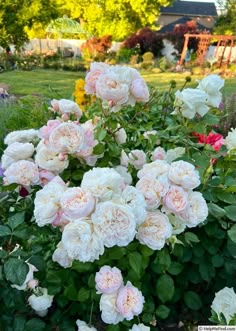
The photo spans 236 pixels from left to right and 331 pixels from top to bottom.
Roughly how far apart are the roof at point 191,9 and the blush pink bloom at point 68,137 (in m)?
46.5

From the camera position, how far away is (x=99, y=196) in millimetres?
1173

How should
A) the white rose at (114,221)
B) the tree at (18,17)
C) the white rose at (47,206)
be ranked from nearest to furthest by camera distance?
1. the white rose at (114,221)
2. the white rose at (47,206)
3. the tree at (18,17)

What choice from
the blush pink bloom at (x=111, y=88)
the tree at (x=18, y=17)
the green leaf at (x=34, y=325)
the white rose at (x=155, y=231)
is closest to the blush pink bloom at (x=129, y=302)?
the white rose at (x=155, y=231)

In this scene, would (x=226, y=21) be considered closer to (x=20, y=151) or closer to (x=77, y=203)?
(x=20, y=151)

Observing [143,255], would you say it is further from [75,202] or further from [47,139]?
[47,139]

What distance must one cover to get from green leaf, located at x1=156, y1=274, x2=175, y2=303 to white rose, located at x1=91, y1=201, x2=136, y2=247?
396 mm

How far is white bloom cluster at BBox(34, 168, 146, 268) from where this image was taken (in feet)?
3.75

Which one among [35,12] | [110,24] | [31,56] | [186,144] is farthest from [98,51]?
[186,144]

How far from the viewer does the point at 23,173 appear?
141cm

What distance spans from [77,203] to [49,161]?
290 millimetres

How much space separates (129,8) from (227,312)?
30189 mm

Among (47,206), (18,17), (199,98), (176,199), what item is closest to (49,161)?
(47,206)

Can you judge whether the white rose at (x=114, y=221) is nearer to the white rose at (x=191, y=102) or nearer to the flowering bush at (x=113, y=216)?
the flowering bush at (x=113, y=216)

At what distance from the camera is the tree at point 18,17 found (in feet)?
75.7
